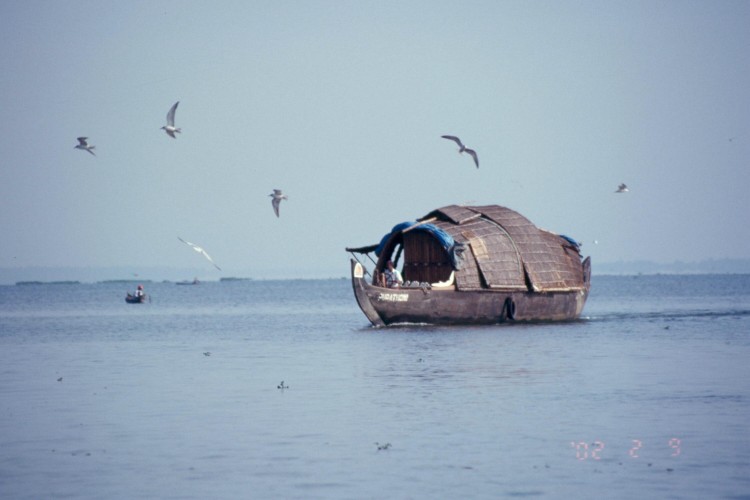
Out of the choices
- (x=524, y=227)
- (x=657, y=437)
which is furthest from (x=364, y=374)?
(x=524, y=227)

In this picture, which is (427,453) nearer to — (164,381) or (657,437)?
(657,437)

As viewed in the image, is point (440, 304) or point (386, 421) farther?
point (440, 304)

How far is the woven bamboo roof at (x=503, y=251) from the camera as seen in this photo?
1877 inches

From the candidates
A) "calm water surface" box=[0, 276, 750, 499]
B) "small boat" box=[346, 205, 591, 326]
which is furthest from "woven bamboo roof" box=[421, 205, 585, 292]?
"calm water surface" box=[0, 276, 750, 499]

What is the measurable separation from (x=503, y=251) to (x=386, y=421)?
1131 inches

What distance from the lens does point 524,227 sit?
52.2m

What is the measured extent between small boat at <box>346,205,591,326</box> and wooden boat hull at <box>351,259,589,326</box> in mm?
40

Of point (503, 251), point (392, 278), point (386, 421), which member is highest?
point (503, 251)

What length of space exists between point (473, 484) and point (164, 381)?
51.1ft

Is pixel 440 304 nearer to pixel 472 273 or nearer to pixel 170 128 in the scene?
pixel 472 273

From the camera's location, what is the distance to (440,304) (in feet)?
153

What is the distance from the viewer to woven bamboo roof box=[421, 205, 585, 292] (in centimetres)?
4769

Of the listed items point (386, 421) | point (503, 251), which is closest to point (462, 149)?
point (503, 251)

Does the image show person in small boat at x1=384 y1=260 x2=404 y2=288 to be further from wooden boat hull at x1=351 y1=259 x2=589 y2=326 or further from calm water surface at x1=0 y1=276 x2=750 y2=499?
calm water surface at x1=0 y1=276 x2=750 y2=499
